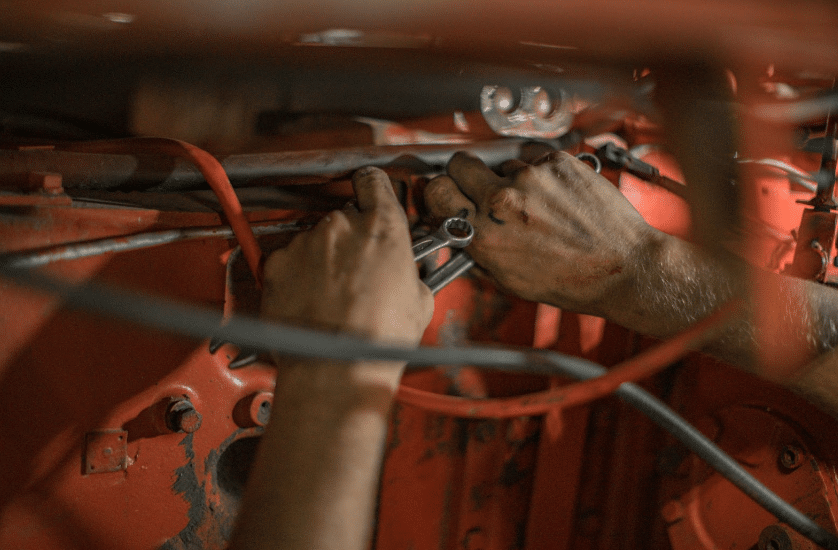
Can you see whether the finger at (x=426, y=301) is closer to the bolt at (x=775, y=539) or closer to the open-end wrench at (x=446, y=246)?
the open-end wrench at (x=446, y=246)

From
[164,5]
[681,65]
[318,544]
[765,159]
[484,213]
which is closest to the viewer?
[318,544]

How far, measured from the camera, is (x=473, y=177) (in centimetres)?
84

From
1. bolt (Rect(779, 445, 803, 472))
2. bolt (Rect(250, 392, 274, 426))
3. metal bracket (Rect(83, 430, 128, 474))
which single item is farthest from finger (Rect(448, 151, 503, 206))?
bolt (Rect(779, 445, 803, 472))

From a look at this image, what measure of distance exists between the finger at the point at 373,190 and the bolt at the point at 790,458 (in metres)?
0.74

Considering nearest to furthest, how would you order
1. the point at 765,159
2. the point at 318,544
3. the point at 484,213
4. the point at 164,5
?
the point at 318,544 → the point at 164,5 → the point at 484,213 → the point at 765,159

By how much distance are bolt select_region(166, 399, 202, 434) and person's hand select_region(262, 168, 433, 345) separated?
6.2 inches

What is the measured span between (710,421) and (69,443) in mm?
958

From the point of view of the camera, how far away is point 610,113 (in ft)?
3.27

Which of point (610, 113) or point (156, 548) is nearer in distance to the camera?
point (156, 548)

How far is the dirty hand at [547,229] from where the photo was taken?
2.70ft

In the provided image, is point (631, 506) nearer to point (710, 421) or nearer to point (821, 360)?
point (710, 421)

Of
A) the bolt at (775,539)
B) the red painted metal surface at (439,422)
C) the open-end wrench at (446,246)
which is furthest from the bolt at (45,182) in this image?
the bolt at (775,539)

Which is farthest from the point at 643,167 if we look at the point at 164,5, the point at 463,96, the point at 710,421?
the point at 164,5

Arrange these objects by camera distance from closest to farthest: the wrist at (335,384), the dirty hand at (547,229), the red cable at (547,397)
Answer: the wrist at (335,384)
the red cable at (547,397)
the dirty hand at (547,229)
